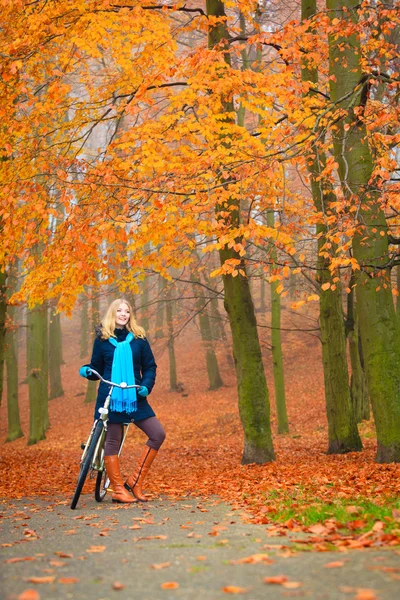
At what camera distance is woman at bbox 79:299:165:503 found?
722 centimetres

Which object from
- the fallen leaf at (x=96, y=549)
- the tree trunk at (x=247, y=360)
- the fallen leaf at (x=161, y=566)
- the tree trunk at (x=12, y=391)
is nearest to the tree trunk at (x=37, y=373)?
the tree trunk at (x=12, y=391)

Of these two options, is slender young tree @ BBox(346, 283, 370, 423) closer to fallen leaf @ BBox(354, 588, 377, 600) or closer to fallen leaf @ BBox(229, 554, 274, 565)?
fallen leaf @ BBox(229, 554, 274, 565)

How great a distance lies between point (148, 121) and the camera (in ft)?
33.9

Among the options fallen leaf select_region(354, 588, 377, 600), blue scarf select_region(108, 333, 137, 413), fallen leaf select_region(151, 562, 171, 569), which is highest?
blue scarf select_region(108, 333, 137, 413)

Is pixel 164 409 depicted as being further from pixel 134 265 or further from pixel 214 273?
pixel 214 273

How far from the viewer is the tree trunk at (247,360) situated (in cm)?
1082

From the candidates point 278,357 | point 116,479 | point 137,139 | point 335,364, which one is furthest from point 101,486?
point 278,357

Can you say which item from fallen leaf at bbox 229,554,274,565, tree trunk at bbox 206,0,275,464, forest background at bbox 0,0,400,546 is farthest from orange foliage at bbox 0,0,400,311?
fallen leaf at bbox 229,554,274,565

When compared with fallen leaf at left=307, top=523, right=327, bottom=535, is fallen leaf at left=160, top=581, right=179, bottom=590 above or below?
above

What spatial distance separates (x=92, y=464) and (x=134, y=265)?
374 cm

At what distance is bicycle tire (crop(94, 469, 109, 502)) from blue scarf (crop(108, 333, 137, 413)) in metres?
0.83

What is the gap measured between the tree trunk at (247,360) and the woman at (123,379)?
356 centimetres

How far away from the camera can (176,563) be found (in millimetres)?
3969

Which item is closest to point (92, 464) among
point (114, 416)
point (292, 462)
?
point (114, 416)
